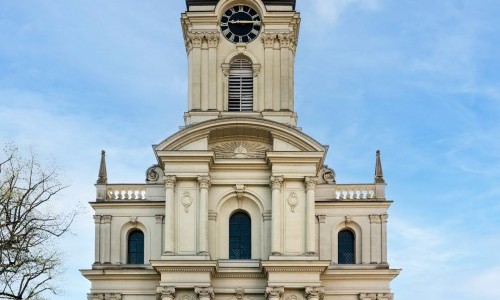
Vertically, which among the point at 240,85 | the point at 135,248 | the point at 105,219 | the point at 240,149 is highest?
the point at 240,85

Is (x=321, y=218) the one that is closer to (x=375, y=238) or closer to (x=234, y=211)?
(x=375, y=238)

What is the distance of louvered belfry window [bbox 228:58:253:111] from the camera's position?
53750 millimetres

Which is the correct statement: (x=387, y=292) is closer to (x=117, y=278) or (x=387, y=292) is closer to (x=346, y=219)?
(x=346, y=219)

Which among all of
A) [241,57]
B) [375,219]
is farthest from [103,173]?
[375,219]

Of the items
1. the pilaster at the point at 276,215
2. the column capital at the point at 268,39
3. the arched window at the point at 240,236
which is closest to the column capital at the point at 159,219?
the arched window at the point at 240,236

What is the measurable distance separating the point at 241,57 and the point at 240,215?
27.5 feet

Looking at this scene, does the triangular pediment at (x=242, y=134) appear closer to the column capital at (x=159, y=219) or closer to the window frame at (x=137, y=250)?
the column capital at (x=159, y=219)

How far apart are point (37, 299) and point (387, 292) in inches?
735

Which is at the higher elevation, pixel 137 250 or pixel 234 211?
pixel 234 211

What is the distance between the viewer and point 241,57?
5431 centimetres

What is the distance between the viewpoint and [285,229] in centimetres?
4984

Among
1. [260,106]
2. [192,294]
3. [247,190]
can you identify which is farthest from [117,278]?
[260,106]

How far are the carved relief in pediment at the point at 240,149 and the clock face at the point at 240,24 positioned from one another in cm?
588

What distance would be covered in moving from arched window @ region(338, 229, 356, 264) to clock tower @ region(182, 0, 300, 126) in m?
6.23
